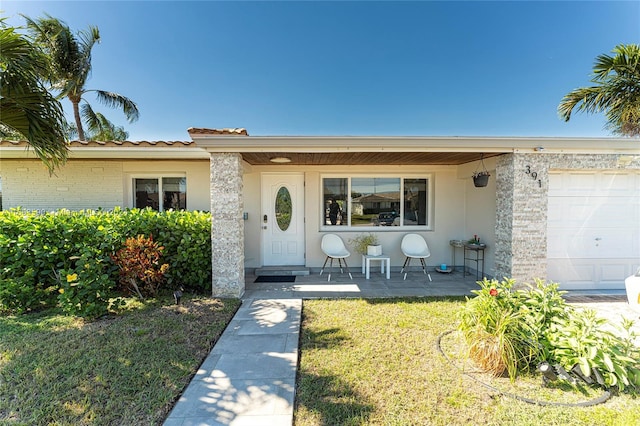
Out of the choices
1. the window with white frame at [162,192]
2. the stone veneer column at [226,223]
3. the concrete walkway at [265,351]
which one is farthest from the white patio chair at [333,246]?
the window with white frame at [162,192]

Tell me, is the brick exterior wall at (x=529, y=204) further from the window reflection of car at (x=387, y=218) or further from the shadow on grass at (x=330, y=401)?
the shadow on grass at (x=330, y=401)

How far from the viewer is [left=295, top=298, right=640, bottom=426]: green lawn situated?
2.15 metres

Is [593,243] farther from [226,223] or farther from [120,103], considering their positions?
[120,103]

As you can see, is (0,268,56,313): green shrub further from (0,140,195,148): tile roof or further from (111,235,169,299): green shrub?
(0,140,195,148): tile roof

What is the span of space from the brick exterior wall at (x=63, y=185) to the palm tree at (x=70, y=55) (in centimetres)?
613

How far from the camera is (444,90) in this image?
10242mm

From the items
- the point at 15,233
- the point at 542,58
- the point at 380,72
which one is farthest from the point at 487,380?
the point at 542,58

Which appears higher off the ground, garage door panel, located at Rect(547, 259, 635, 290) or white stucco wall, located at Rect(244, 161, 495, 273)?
white stucco wall, located at Rect(244, 161, 495, 273)

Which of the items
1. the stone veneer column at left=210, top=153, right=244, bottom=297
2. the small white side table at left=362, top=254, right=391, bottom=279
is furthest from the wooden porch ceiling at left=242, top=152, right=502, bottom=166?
the small white side table at left=362, top=254, right=391, bottom=279

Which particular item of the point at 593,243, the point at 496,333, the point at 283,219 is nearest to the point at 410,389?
the point at 496,333

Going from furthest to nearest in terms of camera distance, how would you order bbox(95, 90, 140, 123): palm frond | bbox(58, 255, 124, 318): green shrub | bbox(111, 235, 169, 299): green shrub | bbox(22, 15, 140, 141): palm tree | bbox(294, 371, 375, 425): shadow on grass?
bbox(95, 90, 140, 123): palm frond < bbox(22, 15, 140, 141): palm tree < bbox(111, 235, 169, 299): green shrub < bbox(58, 255, 124, 318): green shrub < bbox(294, 371, 375, 425): shadow on grass

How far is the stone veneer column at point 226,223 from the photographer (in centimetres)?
477

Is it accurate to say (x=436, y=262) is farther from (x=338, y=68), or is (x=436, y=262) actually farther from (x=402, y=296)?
(x=338, y=68)

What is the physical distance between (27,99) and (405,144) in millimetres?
5040
